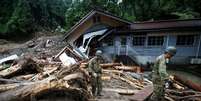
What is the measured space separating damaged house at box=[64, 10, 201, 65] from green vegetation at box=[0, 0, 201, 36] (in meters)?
4.11

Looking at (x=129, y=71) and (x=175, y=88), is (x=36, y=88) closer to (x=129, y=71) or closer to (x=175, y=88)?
(x=175, y=88)

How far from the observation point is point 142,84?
10.6 metres

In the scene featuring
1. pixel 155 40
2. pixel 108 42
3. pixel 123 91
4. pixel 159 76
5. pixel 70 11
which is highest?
pixel 70 11

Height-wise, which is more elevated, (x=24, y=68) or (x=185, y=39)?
(x=185, y=39)

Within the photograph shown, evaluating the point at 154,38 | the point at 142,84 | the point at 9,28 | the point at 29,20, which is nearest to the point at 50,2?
the point at 29,20

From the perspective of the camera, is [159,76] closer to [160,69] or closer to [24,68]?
[160,69]

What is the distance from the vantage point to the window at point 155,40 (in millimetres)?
16078

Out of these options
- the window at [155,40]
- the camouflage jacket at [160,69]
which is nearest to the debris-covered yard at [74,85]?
the camouflage jacket at [160,69]

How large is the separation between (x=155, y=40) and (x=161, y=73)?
10.5 metres

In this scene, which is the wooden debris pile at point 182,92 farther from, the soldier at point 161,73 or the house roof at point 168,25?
the house roof at point 168,25

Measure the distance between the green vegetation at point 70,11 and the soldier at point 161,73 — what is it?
1680cm

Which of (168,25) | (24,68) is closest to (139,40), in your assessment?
(168,25)

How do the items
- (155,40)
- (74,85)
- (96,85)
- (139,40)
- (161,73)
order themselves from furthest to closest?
(139,40) < (155,40) < (96,85) < (74,85) < (161,73)

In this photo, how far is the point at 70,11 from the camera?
29984mm
